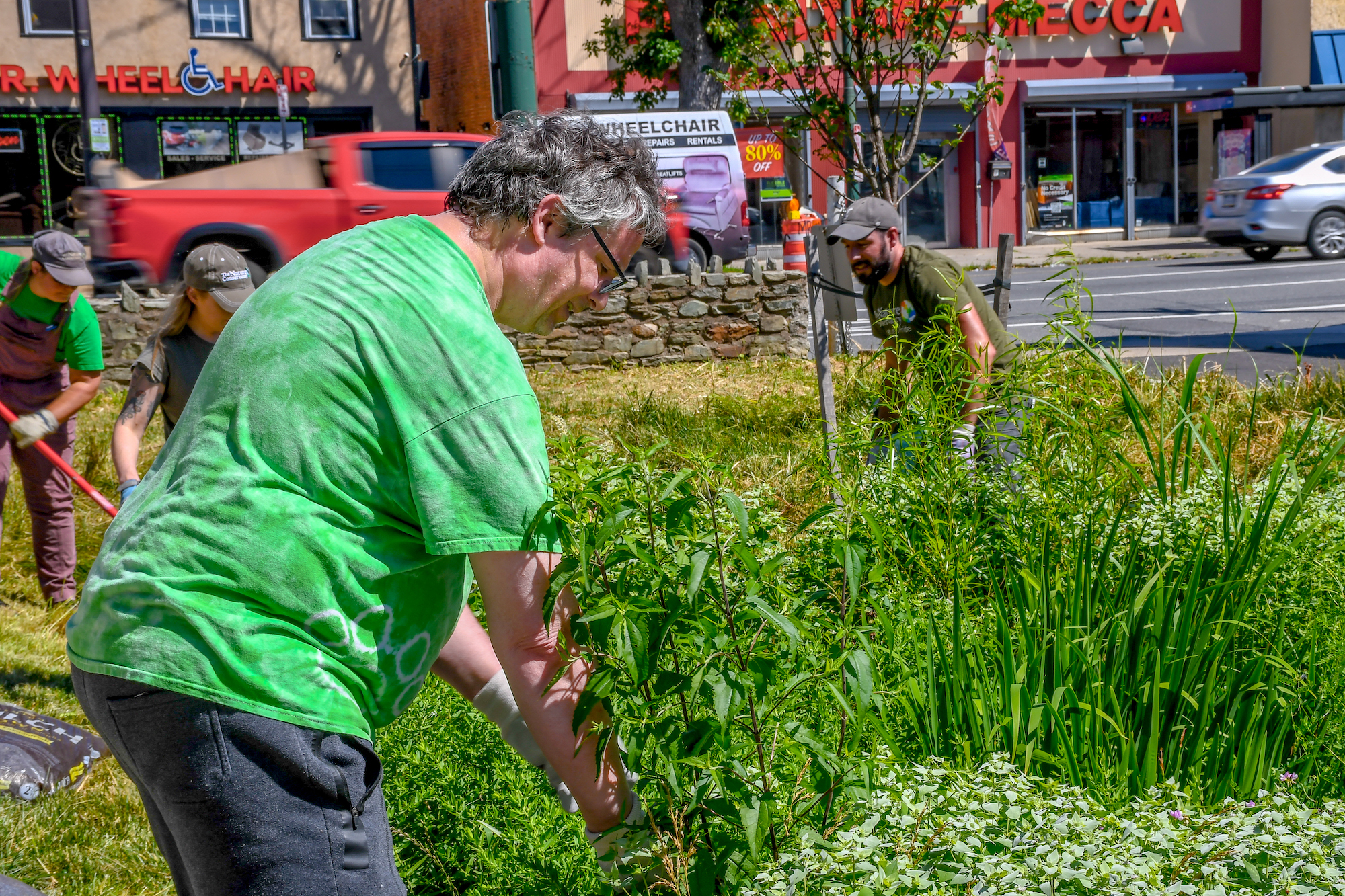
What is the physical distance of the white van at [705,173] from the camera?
52.6 ft

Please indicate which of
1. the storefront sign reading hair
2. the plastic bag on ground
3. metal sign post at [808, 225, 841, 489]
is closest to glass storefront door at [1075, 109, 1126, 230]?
the storefront sign reading hair

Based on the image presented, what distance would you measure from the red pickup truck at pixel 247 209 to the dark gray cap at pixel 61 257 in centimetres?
654

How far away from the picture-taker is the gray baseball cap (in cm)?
396

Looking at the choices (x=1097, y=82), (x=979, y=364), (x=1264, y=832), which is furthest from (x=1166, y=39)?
(x=1264, y=832)

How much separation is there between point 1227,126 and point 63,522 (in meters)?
27.5

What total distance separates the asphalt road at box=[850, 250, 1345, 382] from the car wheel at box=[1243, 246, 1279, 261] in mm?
144

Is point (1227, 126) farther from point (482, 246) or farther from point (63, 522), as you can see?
point (482, 246)

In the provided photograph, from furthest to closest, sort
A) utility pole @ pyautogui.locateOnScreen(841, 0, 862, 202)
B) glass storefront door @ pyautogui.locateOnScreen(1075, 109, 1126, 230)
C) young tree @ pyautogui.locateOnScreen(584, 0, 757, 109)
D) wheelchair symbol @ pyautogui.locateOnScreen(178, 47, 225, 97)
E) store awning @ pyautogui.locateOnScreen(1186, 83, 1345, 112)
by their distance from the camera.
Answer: glass storefront door @ pyautogui.locateOnScreen(1075, 109, 1126, 230), store awning @ pyautogui.locateOnScreen(1186, 83, 1345, 112), wheelchair symbol @ pyautogui.locateOnScreen(178, 47, 225, 97), young tree @ pyautogui.locateOnScreen(584, 0, 757, 109), utility pole @ pyautogui.locateOnScreen(841, 0, 862, 202)

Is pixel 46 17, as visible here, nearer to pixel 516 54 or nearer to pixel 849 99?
pixel 849 99

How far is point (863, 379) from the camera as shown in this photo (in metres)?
7.11

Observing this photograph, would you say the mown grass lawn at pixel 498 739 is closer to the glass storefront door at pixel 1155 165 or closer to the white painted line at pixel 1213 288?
the white painted line at pixel 1213 288

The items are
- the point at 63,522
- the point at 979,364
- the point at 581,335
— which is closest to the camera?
the point at 979,364

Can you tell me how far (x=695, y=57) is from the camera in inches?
716

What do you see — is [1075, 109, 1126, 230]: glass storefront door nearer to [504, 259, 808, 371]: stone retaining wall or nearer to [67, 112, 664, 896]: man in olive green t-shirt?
[504, 259, 808, 371]: stone retaining wall
